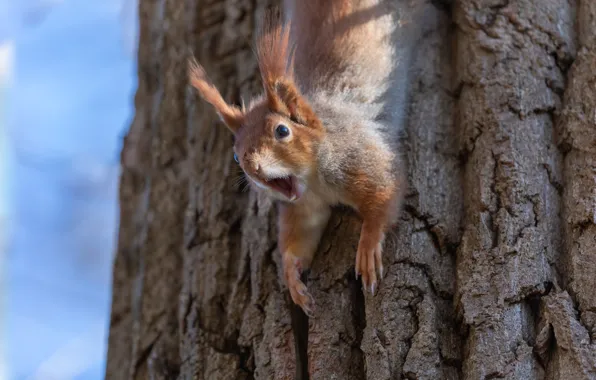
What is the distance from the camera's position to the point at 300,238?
198 centimetres

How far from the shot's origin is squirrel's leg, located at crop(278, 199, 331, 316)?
1.86 metres

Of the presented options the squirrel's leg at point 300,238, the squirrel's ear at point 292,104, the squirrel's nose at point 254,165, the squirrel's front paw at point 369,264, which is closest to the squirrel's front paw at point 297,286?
the squirrel's leg at point 300,238

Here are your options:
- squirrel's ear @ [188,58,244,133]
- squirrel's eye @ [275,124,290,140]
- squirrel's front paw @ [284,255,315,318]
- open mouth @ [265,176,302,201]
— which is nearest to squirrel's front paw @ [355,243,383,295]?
squirrel's front paw @ [284,255,315,318]

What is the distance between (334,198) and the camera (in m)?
2.06

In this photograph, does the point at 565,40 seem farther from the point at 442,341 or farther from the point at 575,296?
the point at 442,341

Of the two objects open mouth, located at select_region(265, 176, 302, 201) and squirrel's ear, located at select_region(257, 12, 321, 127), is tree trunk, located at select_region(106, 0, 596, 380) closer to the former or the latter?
open mouth, located at select_region(265, 176, 302, 201)

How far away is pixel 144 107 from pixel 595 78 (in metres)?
1.41

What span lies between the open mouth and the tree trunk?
134mm

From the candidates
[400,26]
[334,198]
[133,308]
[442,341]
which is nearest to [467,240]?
[442,341]

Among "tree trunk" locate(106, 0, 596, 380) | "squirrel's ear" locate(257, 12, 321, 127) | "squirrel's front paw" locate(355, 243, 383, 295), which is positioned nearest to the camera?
"tree trunk" locate(106, 0, 596, 380)

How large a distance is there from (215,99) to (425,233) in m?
0.66

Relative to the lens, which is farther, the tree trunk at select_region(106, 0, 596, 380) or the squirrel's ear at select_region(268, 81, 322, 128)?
the squirrel's ear at select_region(268, 81, 322, 128)

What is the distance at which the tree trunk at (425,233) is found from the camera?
63.9 inches

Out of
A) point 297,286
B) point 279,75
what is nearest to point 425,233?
point 297,286
